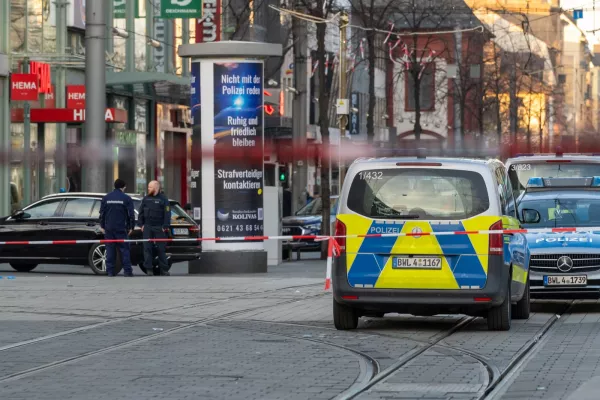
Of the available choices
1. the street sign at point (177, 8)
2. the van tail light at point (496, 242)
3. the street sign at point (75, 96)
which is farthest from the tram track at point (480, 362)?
the street sign at point (75, 96)

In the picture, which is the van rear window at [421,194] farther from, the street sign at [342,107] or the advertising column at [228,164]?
the street sign at [342,107]

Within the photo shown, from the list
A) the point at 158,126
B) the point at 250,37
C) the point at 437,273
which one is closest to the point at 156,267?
the point at 437,273

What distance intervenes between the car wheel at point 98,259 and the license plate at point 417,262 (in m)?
13.3

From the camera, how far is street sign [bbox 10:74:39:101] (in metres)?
38.0

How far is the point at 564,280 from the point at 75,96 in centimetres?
2267

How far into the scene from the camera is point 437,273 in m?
15.7

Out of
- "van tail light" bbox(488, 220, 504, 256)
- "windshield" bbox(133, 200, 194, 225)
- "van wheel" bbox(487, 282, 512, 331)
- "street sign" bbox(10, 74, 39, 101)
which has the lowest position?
"van wheel" bbox(487, 282, 512, 331)

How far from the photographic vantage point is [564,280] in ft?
62.8

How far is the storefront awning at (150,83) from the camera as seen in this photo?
42737 millimetres

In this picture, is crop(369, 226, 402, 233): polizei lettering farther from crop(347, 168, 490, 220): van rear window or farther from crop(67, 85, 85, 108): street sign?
crop(67, 85, 85, 108): street sign

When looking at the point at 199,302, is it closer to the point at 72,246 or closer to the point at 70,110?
the point at 72,246

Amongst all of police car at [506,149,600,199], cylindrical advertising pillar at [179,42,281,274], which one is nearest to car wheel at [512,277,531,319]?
police car at [506,149,600,199]

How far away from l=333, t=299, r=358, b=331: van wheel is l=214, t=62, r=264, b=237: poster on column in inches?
491

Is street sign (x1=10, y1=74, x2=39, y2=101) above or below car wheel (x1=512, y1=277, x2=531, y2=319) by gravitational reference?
above
